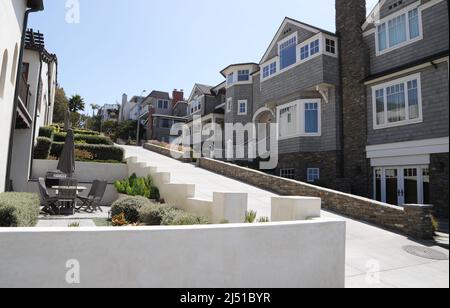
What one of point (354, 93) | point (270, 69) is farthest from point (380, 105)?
point (270, 69)

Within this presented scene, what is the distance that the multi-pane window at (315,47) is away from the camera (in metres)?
17.9

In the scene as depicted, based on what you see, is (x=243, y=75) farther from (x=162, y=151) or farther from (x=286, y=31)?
(x=162, y=151)

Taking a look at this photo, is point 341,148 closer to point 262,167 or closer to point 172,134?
point 262,167

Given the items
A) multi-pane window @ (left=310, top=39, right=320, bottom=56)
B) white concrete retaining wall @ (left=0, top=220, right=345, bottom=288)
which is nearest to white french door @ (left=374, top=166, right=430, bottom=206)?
multi-pane window @ (left=310, top=39, right=320, bottom=56)

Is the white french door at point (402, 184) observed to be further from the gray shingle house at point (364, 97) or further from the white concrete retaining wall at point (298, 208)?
the white concrete retaining wall at point (298, 208)

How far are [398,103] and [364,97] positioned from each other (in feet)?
6.73

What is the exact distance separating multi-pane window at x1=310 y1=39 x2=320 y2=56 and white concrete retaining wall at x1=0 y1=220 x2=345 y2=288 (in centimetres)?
1501

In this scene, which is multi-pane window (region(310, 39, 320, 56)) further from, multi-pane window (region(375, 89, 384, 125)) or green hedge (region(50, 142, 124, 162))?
green hedge (region(50, 142, 124, 162))

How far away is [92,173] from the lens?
1590cm

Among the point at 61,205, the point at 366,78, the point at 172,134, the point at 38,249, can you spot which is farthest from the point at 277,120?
the point at 172,134

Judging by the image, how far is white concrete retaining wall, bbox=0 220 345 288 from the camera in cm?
378

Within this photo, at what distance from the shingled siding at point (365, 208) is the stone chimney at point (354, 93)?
478cm

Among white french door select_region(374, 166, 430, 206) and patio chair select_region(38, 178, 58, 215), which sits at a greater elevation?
white french door select_region(374, 166, 430, 206)

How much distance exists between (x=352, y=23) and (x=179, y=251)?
1737cm
